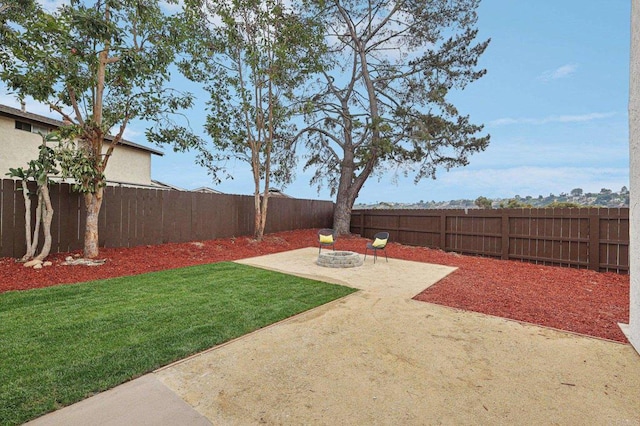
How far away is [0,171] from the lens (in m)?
9.90

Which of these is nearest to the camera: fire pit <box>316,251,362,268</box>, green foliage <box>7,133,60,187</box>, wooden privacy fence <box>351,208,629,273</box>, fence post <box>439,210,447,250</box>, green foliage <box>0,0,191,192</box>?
green foliage <box>0,0,191,192</box>

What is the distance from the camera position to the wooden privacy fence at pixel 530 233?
6.86 meters

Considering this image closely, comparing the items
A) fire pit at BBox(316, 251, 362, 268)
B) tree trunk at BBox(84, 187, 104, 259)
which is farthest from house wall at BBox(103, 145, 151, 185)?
fire pit at BBox(316, 251, 362, 268)

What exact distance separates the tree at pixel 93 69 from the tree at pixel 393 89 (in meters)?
5.02

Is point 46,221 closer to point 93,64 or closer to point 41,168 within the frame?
point 41,168

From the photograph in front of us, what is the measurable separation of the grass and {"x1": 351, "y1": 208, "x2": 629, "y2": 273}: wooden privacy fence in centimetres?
657

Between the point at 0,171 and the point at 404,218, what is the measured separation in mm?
14567

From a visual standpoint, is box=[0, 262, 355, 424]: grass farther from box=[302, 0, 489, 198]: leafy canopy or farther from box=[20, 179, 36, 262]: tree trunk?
box=[302, 0, 489, 198]: leafy canopy

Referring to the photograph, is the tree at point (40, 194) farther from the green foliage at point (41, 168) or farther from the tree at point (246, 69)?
the tree at point (246, 69)

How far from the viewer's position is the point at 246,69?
945 cm

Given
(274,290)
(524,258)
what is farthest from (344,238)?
(274,290)

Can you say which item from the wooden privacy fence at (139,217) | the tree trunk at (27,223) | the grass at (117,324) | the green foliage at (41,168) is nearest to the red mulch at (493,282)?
the tree trunk at (27,223)

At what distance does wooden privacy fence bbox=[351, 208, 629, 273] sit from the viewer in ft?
22.5

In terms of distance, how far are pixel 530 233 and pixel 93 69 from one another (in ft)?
37.6
